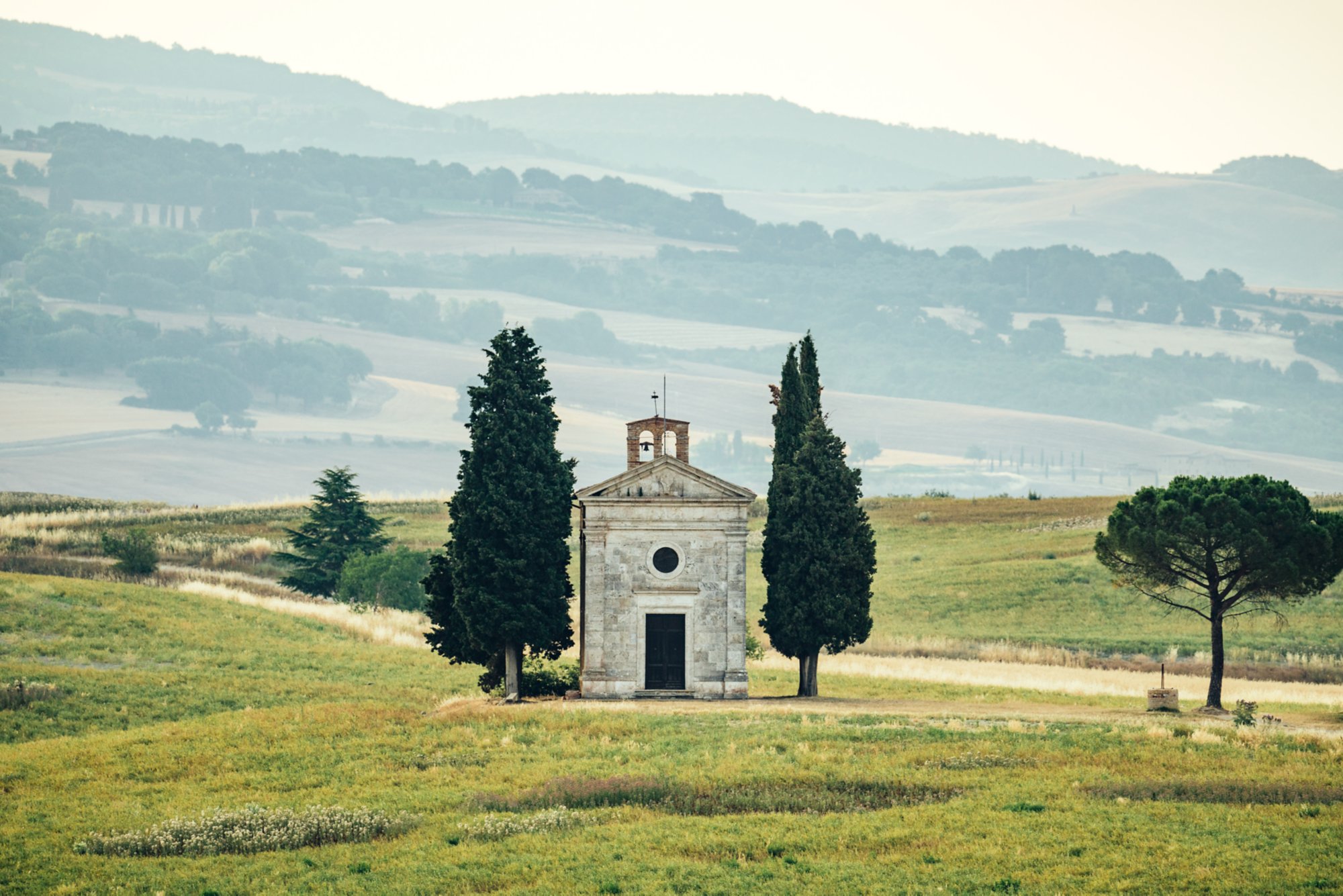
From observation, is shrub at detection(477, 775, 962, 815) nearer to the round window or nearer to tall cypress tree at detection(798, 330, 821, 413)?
the round window

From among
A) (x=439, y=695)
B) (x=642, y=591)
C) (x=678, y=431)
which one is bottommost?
(x=439, y=695)

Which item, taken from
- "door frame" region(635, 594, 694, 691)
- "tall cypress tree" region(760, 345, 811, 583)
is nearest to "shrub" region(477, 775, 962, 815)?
"door frame" region(635, 594, 694, 691)

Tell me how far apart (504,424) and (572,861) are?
23.0m

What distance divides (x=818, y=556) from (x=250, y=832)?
25.5 metres

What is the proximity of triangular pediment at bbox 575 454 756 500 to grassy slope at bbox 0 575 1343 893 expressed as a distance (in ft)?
24.4

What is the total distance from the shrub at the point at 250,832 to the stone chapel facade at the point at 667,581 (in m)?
16.9

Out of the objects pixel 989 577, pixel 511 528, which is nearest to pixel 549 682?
pixel 511 528

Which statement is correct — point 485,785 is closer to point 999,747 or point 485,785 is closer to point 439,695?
point 999,747

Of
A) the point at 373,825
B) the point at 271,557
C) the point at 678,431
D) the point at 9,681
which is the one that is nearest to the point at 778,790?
the point at 373,825

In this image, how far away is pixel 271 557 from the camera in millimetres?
99938

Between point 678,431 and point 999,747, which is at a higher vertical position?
point 678,431

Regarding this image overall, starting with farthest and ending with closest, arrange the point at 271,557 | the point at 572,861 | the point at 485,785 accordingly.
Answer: the point at 271,557
the point at 485,785
the point at 572,861

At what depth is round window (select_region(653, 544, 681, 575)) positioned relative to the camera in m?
55.8

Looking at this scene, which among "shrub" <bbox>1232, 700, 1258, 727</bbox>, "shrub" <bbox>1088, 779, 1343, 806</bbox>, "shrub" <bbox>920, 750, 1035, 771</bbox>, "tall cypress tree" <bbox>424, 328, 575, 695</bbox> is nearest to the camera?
"shrub" <bbox>1088, 779, 1343, 806</bbox>
